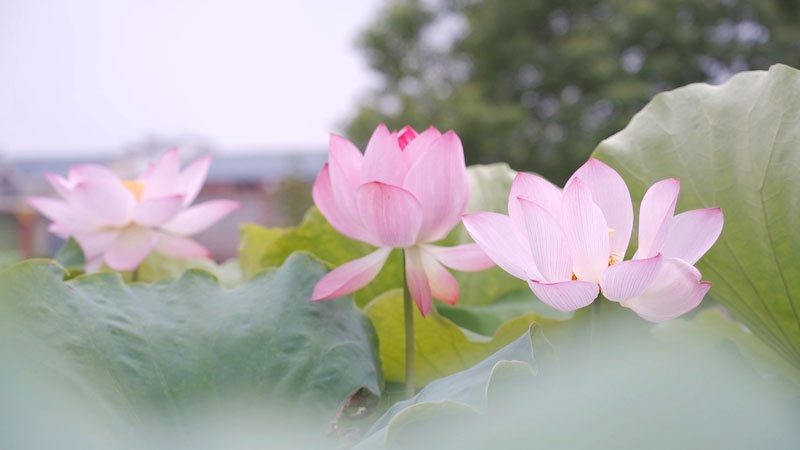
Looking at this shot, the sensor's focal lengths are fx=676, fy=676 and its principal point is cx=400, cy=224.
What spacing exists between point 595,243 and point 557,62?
7.08m

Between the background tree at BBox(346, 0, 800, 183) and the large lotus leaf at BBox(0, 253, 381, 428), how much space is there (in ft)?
20.8

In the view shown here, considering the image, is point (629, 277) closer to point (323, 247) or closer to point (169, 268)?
point (323, 247)

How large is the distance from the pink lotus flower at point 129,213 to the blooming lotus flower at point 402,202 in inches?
9.1

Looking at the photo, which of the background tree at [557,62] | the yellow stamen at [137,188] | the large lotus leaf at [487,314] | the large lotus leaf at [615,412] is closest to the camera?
the large lotus leaf at [615,412]

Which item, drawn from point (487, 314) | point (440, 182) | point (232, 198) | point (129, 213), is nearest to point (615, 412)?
point (440, 182)

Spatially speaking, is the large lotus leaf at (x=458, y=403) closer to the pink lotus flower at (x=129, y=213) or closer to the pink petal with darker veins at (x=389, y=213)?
the pink petal with darker veins at (x=389, y=213)

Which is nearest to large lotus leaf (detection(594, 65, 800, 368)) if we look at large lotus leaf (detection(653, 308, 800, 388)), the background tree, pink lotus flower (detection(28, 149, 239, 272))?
large lotus leaf (detection(653, 308, 800, 388))

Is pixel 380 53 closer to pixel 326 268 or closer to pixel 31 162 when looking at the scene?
pixel 326 268

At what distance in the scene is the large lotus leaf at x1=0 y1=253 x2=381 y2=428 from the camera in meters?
→ 0.30

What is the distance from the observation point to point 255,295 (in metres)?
0.36

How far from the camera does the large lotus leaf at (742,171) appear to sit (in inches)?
12.1

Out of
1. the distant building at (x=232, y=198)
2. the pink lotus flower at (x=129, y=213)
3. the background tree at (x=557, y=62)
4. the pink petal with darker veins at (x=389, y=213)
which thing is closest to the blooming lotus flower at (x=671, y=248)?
the pink petal with darker veins at (x=389, y=213)

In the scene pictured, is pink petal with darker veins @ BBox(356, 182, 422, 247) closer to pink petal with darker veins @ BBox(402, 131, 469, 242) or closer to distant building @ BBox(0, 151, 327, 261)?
pink petal with darker veins @ BBox(402, 131, 469, 242)

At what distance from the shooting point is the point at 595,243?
0.24 m
